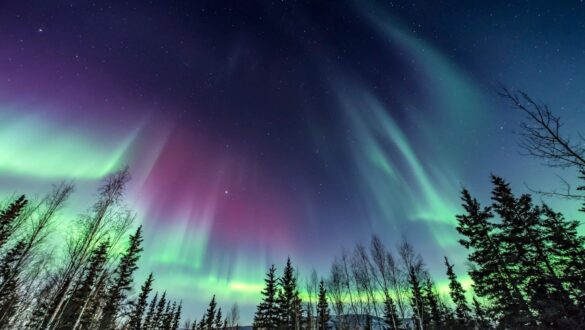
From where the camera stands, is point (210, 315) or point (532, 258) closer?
point (532, 258)

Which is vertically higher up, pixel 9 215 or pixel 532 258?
pixel 9 215

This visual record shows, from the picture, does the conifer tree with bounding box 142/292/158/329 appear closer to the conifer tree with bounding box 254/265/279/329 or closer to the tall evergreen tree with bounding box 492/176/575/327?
the conifer tree with bounding box 254/265/279/329

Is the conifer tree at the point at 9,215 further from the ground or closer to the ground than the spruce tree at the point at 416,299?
further from the ground

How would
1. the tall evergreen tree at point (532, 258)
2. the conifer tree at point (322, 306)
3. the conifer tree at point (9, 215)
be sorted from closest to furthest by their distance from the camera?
the tall evergreen tree at point (532, 258) < the conifer tree at point (9, 215) < the conifer tree at point (322, 306)

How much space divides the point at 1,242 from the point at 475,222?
4592 centimetres

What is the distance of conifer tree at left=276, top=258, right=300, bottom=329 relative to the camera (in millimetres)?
36500

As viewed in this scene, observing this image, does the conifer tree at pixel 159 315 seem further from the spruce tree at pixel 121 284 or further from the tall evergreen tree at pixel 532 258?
the tall evergreen tree at pixel 532 258

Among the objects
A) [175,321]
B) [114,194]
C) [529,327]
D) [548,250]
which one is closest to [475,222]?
[548,250]

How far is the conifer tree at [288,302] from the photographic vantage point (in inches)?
1437

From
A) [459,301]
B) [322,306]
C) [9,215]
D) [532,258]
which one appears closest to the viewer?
[532,258]

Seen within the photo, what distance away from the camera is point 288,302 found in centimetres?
3772

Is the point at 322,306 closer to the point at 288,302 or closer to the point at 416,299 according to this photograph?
the point at 288,302

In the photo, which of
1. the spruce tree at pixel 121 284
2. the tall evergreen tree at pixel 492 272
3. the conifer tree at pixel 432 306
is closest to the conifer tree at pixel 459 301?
the conifer tree at pixel 432 306

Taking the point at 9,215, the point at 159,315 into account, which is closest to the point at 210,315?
the point at 159,315
